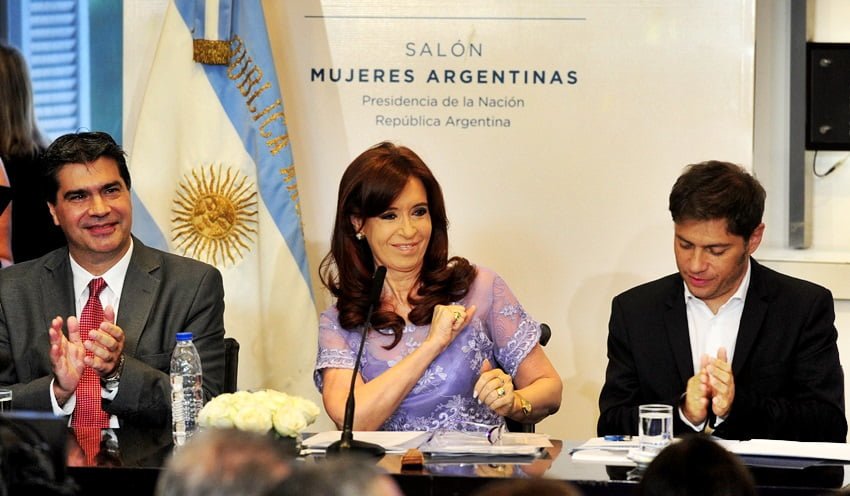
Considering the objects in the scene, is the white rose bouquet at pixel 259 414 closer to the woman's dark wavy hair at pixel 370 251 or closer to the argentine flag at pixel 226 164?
the woman's dark wavy hair at pixel 370 251

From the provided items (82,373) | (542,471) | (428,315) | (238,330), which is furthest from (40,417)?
(238,330)

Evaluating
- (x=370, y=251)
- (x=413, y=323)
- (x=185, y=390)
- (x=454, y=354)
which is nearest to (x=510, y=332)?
(x=454, y=354)

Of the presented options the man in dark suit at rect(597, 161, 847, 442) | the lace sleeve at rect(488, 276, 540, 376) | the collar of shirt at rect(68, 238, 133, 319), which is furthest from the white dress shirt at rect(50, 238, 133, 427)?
the man in dark suit at rect(597, 161, 847, 442)

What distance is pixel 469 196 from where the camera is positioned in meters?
4.89

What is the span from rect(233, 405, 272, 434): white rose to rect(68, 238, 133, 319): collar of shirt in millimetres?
1136

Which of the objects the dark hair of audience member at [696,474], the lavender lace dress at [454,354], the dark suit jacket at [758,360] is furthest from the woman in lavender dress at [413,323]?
the dark hair of audience member at [696,474]

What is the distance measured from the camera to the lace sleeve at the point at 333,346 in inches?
146

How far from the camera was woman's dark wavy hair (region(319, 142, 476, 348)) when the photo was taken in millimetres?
3785

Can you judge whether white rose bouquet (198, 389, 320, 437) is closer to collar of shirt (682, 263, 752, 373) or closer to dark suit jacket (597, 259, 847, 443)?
dark suit jacket (597, 259, 847, 443)

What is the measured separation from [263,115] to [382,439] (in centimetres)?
195

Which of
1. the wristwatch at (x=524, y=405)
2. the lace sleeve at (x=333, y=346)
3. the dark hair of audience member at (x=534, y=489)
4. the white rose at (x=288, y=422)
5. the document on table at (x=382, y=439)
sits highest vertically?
the dark hair of audience member at (x=534, y=489)

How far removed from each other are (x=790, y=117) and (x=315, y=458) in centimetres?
289

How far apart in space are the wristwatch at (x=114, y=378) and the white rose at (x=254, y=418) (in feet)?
2.54

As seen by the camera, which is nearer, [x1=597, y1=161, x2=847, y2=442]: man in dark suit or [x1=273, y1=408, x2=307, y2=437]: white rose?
[x1=273, y1=408, x2=307, y2=437]: white rose
